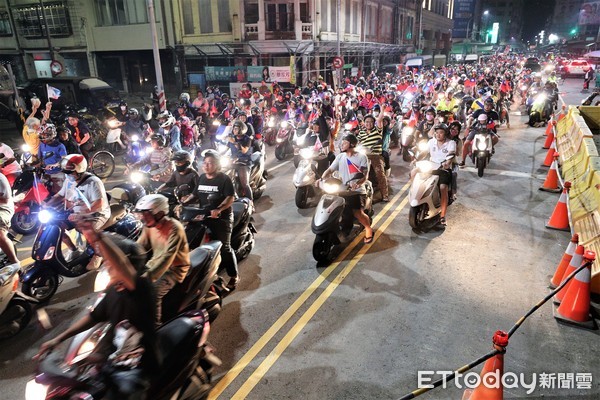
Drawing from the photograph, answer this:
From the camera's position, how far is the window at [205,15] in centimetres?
2988

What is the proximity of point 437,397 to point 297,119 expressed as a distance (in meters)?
13.0

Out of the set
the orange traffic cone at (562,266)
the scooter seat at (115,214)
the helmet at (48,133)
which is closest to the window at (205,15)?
the helmet at (48,133)

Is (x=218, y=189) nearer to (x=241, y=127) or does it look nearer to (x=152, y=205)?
(x=152, y=205)

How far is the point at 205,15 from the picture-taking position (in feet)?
99.0

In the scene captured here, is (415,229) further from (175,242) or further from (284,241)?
(175,242)

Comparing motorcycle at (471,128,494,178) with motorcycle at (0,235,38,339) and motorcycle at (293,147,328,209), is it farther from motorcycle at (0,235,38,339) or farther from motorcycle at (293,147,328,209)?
motorcycle at (0,235,38,339)

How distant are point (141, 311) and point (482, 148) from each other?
11.0 m

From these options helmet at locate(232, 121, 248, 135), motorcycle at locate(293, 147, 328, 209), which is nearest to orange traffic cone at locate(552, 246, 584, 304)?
motorcycle at locate(293, 147, 328, 209)

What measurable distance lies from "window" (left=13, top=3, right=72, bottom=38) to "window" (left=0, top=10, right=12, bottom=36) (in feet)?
3.24

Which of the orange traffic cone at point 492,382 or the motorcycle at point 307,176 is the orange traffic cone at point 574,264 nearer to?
the orange traffic cone at point 492,382

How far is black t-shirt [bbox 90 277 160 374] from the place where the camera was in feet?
10.8

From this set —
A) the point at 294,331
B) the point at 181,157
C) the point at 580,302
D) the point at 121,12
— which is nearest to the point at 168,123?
the point at 181,157

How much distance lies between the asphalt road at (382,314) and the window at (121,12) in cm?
2758

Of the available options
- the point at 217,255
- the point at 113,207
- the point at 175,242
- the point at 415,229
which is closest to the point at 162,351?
the point at 175,242
